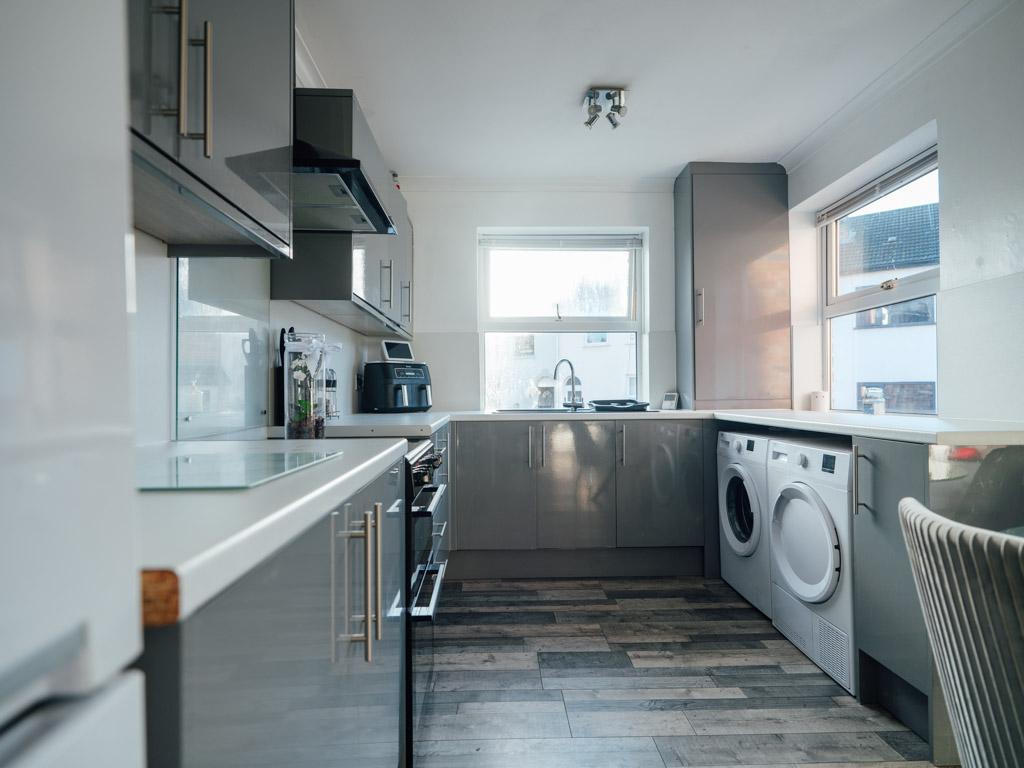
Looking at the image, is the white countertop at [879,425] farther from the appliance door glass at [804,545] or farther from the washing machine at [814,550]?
the appliance door glass at [804,545]

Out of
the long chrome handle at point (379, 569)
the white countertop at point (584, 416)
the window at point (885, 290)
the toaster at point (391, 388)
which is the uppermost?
the window at point (885, 290)

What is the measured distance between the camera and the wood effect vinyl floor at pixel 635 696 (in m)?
1.67

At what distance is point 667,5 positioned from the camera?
2.13m

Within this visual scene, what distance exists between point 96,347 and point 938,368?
2.89 metres

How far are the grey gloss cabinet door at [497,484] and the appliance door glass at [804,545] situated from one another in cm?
130

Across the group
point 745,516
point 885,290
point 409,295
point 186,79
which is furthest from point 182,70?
point 885,290

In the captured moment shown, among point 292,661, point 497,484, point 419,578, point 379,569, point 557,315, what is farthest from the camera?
point 557,315

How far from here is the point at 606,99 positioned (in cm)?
277

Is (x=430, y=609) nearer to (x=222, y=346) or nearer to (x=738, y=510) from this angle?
(x=222, y=346)

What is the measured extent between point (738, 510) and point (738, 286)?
1.42m

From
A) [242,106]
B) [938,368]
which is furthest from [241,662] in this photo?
[938,368]

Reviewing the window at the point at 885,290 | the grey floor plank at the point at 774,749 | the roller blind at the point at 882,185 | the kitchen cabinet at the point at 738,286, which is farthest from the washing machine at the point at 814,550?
the roller blind at the point at 882,185

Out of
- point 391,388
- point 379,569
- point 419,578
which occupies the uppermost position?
point 391,388

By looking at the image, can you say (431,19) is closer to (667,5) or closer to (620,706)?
(667,5)
